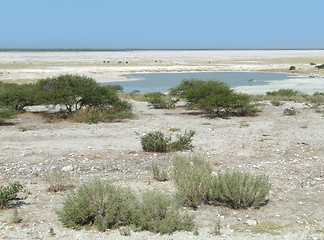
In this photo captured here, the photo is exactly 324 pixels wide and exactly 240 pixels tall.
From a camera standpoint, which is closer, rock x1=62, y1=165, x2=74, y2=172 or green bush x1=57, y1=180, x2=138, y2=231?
green bush x1=57, y1=180, x2=138, y2=231

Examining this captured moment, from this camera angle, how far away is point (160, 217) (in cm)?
579

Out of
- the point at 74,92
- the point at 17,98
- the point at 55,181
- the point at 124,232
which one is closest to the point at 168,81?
the point at 17,98

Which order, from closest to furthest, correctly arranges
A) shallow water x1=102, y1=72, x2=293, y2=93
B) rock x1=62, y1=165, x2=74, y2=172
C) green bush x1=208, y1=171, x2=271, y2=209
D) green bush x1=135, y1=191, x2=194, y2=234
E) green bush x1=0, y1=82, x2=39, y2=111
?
green bush x1=135, y1=191, x2=194, y2=234 → green bush x1=208, y1=171, x2=271, y2=209 → rock x1=62, y1=165, x2=74, y2=172 → green bush x1=0, y1=82, x2=39, y2=111 → shallow water x1=102, y1=72, x2=293, y2=93

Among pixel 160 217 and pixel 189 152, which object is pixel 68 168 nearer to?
pixel 189 152

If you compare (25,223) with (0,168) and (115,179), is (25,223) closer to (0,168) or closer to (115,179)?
(115,179)

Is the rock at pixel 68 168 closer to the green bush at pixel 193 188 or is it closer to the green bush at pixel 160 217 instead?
the green bush at pixel 193 188

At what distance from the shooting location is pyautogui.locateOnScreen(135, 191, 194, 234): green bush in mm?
5590

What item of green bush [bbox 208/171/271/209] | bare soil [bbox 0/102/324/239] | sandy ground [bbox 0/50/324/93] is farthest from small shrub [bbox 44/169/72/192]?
sandy ground [bbox 0/50/324/93]

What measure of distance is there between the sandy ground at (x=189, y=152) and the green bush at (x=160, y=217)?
153mm

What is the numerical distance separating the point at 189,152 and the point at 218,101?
25.3 ft

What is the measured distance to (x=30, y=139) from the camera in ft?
41.1

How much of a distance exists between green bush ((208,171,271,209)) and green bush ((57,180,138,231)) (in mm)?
1529

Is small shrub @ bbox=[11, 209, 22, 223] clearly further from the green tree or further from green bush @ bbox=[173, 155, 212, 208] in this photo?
the green tree

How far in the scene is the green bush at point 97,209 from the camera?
18.6 ft
